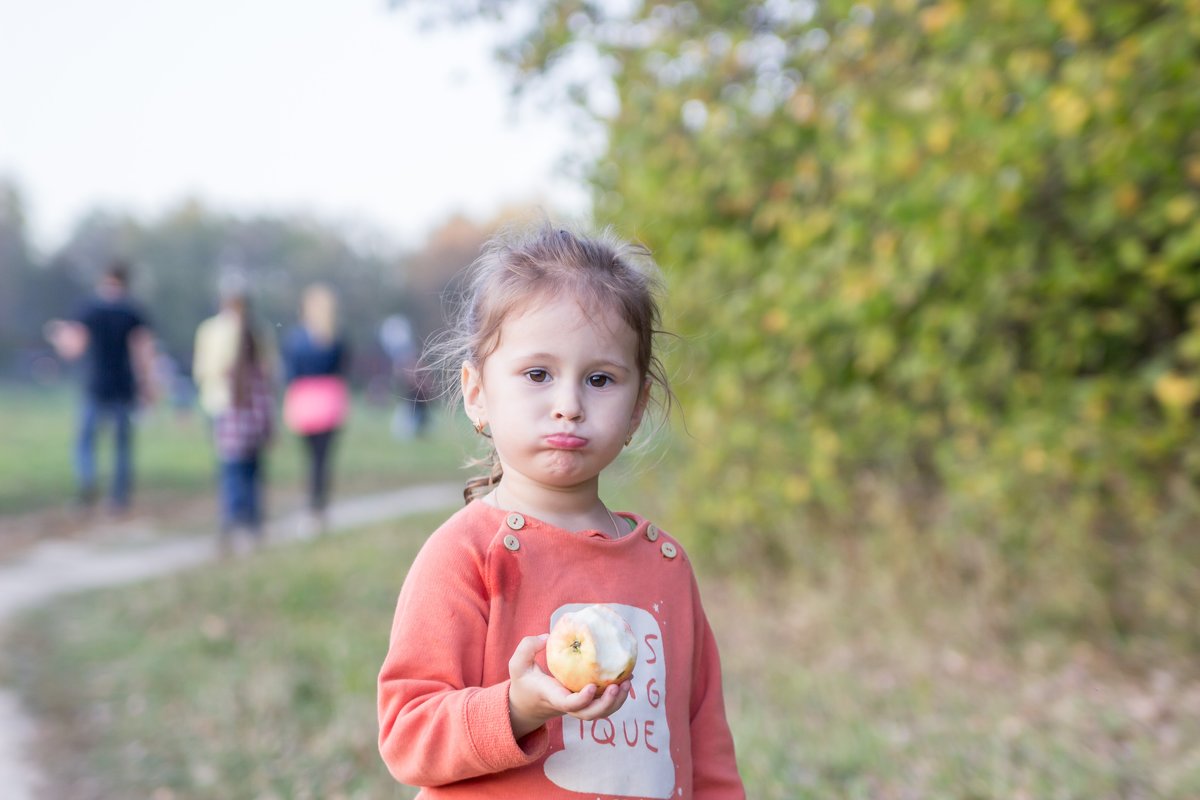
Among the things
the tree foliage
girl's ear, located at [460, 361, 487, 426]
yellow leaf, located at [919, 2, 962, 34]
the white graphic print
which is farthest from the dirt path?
yellow leaf, located at [919, 2, 962, 34]

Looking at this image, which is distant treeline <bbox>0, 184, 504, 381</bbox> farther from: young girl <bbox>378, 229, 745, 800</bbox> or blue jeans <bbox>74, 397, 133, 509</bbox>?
young girl <bbox>378, 229, 745, 800</bbox>

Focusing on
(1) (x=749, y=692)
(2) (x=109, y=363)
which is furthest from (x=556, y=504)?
(2) (x=109, y=363)

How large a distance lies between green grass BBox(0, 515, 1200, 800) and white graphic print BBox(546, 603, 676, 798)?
1704mm

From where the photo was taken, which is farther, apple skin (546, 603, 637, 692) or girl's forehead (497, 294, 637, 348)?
girl's forehead (497, 294, 637, 348)

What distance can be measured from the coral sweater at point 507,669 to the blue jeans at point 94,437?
8.66 metres

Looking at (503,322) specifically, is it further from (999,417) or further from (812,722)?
(999,417)

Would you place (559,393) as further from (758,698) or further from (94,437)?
(94,437)

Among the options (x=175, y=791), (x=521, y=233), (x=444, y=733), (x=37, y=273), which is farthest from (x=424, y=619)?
(x=37, y=273)

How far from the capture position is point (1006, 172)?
430cm

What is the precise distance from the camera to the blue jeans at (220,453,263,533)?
323 inches

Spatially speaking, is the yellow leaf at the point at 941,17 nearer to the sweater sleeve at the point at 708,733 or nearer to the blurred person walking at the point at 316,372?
the sweater sleeve at the point at 708,733

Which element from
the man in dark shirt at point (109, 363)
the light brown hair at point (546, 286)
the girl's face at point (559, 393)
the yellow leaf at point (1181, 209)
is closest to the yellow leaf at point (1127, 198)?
the yellow leaf at point (1181, 209)

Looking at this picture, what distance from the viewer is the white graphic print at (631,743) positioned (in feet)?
5.67

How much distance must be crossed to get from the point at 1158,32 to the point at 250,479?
6418 millimetres
